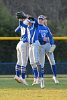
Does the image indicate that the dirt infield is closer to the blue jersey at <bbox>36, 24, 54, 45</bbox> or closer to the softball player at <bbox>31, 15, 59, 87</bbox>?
the softball player at <bbox>31, 15, 59, 87</bbox>

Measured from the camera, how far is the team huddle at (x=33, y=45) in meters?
12.6

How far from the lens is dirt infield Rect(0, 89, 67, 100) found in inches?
387

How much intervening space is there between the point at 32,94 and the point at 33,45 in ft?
7.55

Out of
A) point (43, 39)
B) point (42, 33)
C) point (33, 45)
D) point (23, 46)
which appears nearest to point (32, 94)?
point (33, 45)

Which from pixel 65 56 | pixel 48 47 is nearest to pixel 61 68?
pixel 65 56

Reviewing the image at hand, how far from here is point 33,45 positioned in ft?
41.3

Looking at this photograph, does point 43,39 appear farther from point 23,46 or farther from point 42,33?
point 23,46

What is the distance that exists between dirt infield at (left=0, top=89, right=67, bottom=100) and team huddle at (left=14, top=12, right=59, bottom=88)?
1017 millimetres

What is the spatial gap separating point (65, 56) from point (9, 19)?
9.25 m

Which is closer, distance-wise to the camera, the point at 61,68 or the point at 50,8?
the point at 61,68

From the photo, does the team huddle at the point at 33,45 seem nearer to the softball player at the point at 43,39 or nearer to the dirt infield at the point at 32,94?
the softball player at the point at 43,39

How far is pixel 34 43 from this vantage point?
12578mm

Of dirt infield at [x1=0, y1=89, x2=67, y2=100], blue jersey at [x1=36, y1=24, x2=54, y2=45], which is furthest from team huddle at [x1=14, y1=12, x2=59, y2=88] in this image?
dirt infield at [x1=0, y1=89, x2=67, y2=100]

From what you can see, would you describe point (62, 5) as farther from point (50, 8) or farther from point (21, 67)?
point (21, 67)
